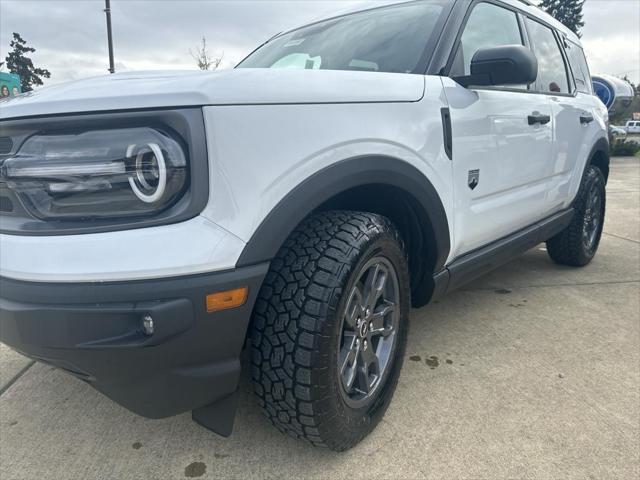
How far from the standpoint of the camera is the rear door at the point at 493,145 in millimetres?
2201

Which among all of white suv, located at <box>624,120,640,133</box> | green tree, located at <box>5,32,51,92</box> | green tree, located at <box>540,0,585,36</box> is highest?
green tree, located at <box>540,0,585,36</box>

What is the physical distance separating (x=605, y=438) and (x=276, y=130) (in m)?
1.69

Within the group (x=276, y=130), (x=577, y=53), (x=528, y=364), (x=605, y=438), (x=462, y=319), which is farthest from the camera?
(x=577, y=53)

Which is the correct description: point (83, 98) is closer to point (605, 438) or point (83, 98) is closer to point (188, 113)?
point (188, 113)

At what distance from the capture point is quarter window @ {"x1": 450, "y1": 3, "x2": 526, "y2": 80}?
2342 millimetres

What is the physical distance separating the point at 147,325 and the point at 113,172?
0.41m

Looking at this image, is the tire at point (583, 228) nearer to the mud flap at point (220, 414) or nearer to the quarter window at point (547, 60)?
the quarter window at point (547, 60)

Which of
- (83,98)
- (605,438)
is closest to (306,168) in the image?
(83,98)

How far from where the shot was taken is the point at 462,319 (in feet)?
9.98

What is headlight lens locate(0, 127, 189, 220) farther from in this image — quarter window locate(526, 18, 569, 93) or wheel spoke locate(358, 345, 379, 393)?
quarter window locate(526, 18, 569, 93)

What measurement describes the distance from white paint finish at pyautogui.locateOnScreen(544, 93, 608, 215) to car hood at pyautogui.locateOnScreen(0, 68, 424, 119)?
1984mm

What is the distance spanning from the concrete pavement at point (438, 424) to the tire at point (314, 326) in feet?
0.75

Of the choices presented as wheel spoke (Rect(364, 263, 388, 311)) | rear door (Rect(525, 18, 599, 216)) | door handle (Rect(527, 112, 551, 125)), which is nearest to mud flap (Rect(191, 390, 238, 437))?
wheel spoke (Rect(364, 263, 388, 311))

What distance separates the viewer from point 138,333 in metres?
1.31
